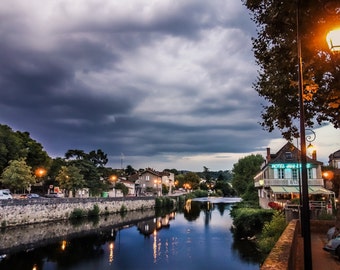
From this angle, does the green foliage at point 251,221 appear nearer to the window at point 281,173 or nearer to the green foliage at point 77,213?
the window at point 281,173

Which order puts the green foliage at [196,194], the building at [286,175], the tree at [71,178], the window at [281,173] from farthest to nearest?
1. the green foliage at [196,194]
2. the tree at [71,178]
3. the window at [281,173]
4. the building at [286,175]

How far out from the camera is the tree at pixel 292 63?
11.1 meters

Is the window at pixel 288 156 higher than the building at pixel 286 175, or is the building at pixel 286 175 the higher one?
the window at pixel 288 156

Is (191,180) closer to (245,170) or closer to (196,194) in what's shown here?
(196,194)

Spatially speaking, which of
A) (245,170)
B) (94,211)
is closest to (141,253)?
(94,211)

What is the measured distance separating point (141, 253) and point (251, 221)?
1413cm

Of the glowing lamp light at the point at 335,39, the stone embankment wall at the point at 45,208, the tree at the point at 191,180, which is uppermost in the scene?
the glowing lamp light at the point at 335,39

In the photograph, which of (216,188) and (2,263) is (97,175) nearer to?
(2,263)

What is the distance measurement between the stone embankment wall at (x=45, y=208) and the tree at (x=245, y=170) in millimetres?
30389

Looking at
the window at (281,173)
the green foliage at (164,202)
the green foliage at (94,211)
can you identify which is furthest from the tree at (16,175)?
the window at (281,173)

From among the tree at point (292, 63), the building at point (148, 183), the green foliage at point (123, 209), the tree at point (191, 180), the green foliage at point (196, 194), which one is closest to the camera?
the tree at point (292, 63)

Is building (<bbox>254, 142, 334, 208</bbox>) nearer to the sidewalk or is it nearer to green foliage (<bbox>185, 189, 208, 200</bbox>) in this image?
the sidewalk

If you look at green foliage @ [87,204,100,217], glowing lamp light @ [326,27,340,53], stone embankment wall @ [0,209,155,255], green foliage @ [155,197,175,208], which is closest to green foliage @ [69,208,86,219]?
stone embankment wall @ [0,209,155,255]

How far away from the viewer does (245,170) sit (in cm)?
7806
